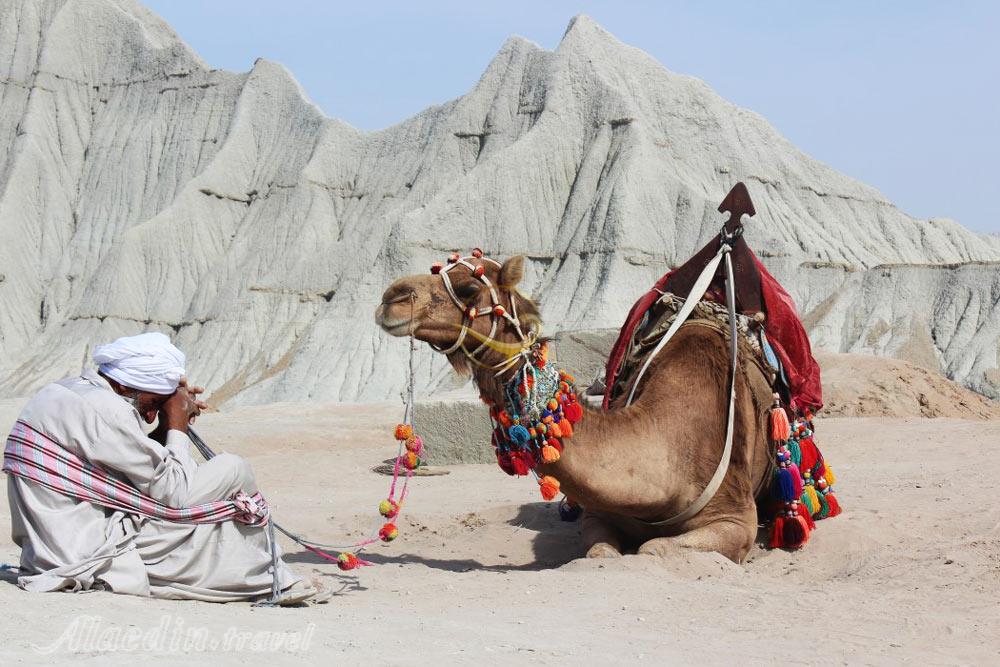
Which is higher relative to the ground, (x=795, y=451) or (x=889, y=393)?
(x=795, y=451)

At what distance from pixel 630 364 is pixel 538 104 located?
136 ft

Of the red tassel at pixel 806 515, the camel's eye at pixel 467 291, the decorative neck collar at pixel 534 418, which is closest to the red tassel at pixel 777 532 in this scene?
the red tassel at pixel 806 515

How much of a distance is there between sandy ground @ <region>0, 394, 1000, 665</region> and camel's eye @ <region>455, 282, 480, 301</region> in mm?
1633

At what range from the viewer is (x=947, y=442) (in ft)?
42.5

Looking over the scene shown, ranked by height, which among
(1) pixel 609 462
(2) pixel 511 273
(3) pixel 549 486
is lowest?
(3) pixel 549 486

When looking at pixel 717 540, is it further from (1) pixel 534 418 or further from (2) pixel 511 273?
(2) pixel 511 273

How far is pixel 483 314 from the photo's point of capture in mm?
6238

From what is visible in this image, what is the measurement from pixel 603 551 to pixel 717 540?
691 millimetres

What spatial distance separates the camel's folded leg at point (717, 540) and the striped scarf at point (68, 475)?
9.62 feet

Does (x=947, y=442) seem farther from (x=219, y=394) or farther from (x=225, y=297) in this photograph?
(x=225, y=297)

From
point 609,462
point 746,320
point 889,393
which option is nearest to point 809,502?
point 746,320

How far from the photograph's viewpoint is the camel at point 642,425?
6199mm

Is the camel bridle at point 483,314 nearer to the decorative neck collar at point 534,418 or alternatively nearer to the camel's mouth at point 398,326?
the decorative neck collar at point 534,418

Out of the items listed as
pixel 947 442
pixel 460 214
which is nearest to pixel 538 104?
pixel 460 214
